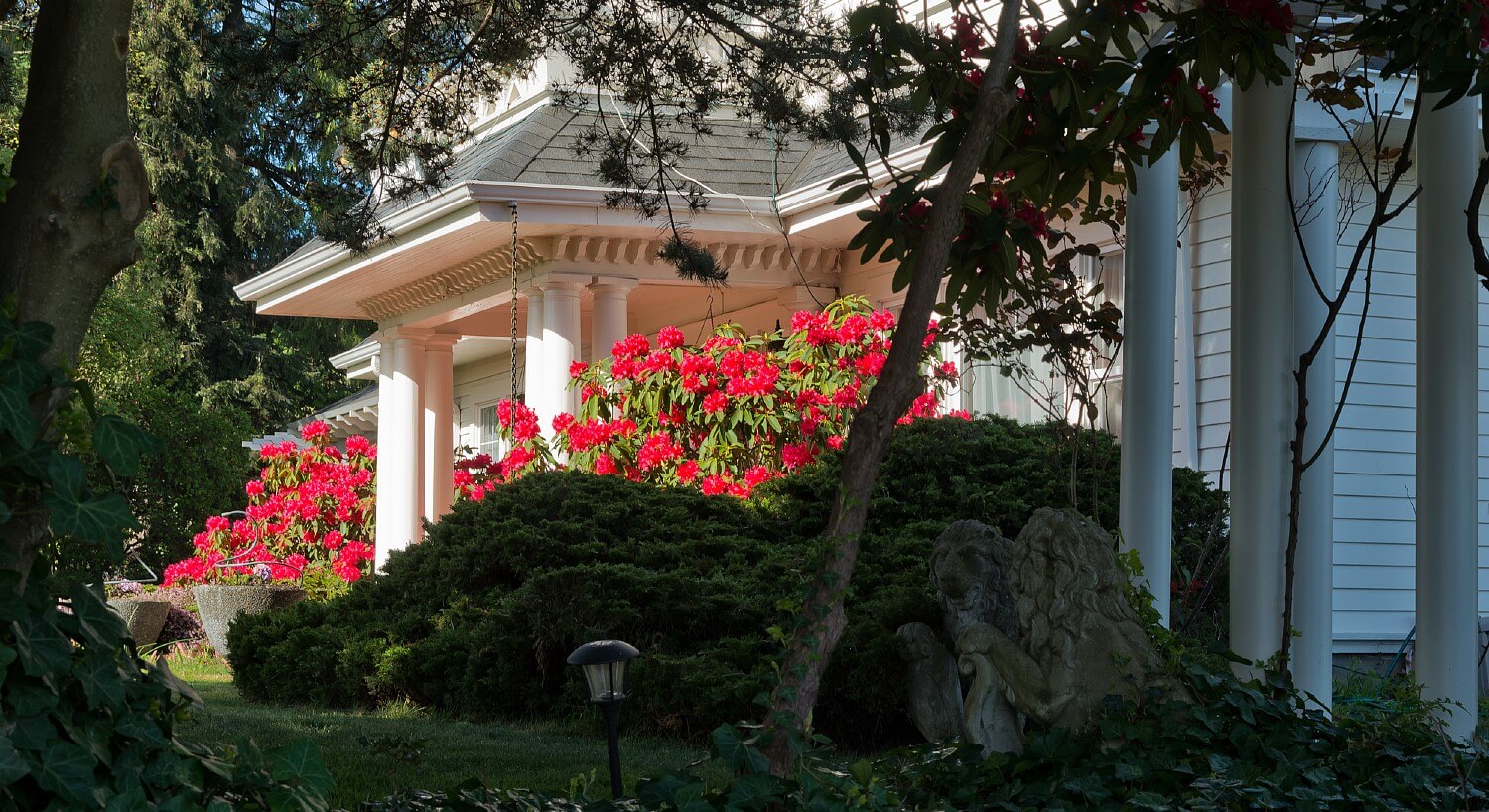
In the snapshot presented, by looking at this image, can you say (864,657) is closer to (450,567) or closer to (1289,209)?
(1289,209)

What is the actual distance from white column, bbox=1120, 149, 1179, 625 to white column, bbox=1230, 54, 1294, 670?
27 cm

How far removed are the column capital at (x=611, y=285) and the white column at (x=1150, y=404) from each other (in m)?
7.17

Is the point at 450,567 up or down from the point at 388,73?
down

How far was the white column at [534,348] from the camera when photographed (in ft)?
39.2

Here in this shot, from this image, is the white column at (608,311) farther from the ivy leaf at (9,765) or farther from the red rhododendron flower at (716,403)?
the ivy leaf at (9,765)

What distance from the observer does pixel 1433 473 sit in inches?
196

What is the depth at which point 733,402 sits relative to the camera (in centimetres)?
1020

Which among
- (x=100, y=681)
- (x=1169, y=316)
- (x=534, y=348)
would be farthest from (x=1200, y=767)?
(x=534, y=348)

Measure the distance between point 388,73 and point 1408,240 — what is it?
7.20 metres

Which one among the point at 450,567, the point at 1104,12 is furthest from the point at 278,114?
the point at 1104,12

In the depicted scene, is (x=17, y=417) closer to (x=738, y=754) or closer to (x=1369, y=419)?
(x=738, y=754)

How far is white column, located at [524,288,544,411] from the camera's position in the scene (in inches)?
470

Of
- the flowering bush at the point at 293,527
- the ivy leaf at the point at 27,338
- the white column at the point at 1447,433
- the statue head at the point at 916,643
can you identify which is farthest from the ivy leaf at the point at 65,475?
the flowering bush at the point at 293,527

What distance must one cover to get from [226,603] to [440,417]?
3.32 metres
